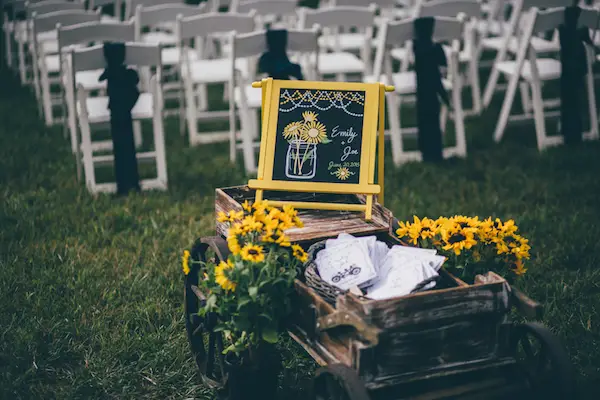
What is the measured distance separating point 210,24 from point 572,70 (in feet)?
9.51

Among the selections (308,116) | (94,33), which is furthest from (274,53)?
(308,116)

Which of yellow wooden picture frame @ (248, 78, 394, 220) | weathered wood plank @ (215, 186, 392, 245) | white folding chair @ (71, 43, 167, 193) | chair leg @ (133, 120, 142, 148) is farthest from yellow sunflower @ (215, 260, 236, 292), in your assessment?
chair leg @ (133, 120, 142, 148)

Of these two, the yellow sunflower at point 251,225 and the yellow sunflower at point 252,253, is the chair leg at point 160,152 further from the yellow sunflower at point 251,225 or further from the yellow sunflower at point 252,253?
the yellow sunflower at point 252,253

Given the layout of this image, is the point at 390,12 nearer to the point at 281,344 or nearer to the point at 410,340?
the point at 281,344

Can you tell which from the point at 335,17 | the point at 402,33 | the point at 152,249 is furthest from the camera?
the point at 335,17

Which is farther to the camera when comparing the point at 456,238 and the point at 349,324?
the point at 456,238

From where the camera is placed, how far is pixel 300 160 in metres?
3.55

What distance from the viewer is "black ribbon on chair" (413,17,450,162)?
597cm

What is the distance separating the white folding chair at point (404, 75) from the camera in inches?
234

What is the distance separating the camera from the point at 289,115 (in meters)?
3.56

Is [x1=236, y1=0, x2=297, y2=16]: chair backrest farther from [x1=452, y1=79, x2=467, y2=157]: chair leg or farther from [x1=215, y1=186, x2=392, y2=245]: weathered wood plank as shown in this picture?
[x1=215, y1=186, x2=392, y2=245]: weathered wood plank

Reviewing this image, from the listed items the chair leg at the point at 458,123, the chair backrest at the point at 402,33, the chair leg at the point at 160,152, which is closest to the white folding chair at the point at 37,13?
the chair leg at the point at 160,152

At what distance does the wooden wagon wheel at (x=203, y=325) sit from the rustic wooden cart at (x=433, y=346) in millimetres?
406

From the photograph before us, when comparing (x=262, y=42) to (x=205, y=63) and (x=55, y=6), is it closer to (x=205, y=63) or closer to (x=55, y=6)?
(x=205, y=63)
